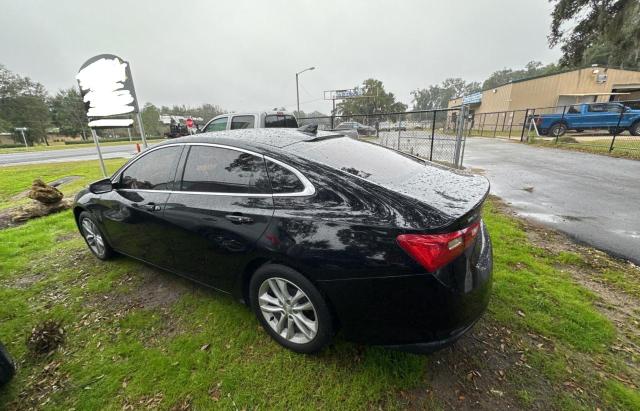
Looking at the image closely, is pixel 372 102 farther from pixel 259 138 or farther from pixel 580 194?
pixel 259 138

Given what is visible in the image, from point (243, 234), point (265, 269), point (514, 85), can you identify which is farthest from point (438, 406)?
point (514, 85)

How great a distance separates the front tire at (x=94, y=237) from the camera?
345cm

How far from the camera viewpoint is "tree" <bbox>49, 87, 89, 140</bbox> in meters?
55.7

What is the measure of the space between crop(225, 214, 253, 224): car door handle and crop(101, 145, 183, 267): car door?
0.86 m

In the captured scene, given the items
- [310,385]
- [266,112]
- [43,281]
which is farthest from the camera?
[266,112]

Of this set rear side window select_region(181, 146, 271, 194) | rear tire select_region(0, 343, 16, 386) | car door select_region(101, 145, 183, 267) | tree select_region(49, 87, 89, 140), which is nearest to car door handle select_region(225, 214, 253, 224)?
rear side window select_region(181, 146, 271, 194)

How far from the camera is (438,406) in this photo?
171 centimetres

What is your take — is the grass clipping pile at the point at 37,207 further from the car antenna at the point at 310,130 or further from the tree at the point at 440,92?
the tree at the point at 440,92

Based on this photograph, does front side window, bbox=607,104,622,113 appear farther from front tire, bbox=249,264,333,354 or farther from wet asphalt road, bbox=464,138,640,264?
front tire, bbox=249,264,333,354

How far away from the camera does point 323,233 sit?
5.70ft

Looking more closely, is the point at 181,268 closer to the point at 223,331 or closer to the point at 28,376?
the point at 223,331

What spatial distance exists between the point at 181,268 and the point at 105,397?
102cm

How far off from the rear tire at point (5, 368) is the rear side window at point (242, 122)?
645cm

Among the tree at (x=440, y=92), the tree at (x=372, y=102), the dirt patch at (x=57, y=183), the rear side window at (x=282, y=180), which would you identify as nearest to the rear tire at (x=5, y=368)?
the rear side window at (x=282, y=180)
